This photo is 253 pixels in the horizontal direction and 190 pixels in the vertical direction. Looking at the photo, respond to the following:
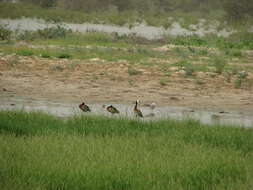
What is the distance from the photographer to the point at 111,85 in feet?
54.3

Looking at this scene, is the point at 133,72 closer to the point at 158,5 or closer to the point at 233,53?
the point at 233,53

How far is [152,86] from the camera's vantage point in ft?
54.9

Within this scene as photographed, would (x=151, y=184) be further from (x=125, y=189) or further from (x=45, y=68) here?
(x=45, y=68)

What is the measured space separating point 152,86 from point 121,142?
7931 mm

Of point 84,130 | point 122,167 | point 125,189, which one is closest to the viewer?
point 125,189

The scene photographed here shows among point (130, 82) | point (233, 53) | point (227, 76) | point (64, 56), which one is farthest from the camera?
point (233, 53)

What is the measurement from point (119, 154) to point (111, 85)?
28.2 ft

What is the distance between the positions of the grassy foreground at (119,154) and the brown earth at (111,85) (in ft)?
13.9

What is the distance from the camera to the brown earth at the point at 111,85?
15078 millimetres

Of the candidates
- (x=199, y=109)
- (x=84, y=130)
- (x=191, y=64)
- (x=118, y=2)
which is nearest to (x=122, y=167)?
(x=84, y=130)

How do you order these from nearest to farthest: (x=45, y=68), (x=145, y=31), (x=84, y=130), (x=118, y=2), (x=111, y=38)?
(x=84, y=130) < (x=45, y=68) < (x=111, y=38) < (x=145, y=31) < (x=118, y=2)

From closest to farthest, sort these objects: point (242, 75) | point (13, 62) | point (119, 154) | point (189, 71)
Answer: point (119, 154)
point (242, 75)
point (189, 71)
point (13, 62)

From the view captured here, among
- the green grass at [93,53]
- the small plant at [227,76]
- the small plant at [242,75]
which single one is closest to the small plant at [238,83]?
the small plant at [227,76]

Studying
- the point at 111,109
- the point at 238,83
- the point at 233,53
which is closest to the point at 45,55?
the point at 238,83
